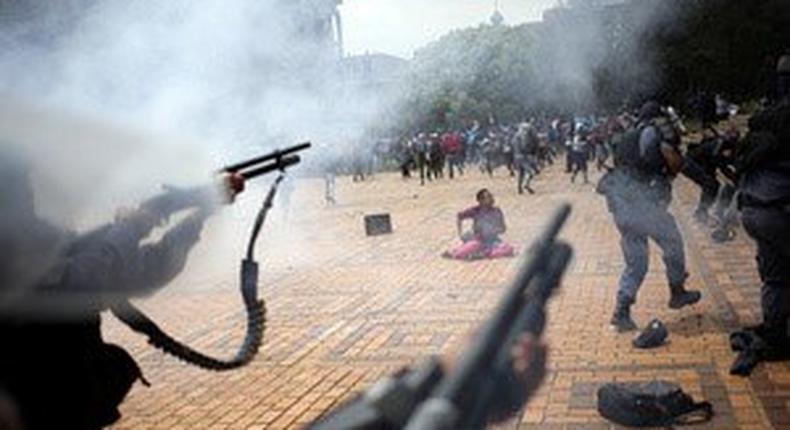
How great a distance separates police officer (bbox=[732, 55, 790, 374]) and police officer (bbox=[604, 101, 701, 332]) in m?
1.08

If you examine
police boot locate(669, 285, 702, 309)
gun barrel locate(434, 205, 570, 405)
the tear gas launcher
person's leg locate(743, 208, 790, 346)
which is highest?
gun barrel locate(434, 205, 570, 405)

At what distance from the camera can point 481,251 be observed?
1098 cm

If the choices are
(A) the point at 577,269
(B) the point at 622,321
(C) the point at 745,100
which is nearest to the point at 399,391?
(B) the point at 622,321

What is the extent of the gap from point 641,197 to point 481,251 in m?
4.21

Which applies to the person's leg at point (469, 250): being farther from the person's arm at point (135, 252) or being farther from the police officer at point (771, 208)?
the person's arm at point (135, 252)

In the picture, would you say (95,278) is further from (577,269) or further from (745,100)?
(745,100)

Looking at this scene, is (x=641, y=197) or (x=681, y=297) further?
(x=681, y=297)

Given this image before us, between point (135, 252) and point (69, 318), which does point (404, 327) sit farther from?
point (69, 318)

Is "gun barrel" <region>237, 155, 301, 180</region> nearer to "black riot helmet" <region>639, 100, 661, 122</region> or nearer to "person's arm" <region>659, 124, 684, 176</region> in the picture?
"black riot helmet" <region>639, 100, 661, 122</region>

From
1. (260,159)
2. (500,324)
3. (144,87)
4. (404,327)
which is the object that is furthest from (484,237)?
(500,324)

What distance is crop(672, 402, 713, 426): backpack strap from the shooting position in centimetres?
489

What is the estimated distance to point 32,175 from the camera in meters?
2.88

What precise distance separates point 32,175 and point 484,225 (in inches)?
335

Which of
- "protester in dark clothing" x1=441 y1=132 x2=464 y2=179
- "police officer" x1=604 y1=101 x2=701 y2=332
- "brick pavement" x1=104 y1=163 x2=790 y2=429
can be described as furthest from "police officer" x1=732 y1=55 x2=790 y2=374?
"protester in dark clothing" x1=441 y1=132 x2=464 y2=179
